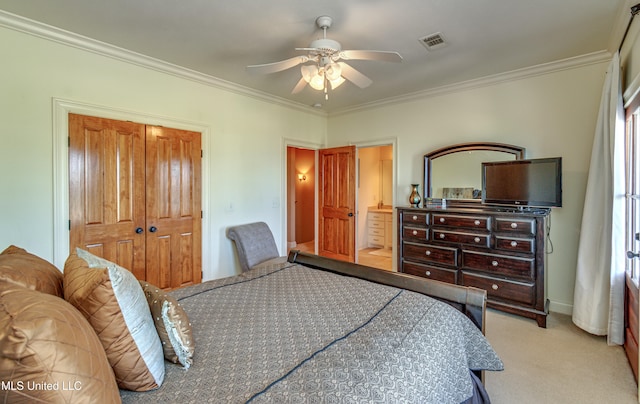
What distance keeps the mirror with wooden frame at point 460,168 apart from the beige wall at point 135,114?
84.2 inches

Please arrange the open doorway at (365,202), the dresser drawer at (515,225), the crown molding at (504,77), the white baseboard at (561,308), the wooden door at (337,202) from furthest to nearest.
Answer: the open doorway at (365,202) < the wooden door at (337,202) < the white baseboard at (561,308) < the crown molding at (504,77) < the dresser drawer at (515,225)

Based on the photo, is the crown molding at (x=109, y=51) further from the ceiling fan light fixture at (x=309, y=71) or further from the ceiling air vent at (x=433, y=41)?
the ceiling air vent at (x=433, y=41)

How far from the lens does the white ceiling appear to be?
220cm

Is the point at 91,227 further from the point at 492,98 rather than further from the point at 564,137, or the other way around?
the point at 564,137

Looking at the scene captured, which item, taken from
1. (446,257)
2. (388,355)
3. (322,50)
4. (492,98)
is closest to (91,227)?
(322,50)

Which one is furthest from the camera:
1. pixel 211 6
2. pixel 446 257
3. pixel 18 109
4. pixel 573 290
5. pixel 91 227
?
pixel 446 257

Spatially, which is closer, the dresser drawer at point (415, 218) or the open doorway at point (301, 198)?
the dresser drawer at point (415, 218)

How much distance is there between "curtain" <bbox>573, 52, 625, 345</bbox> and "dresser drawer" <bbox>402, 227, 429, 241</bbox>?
1436 millimetres

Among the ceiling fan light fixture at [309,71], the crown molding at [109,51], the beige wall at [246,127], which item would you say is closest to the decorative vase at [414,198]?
the beige wall at [246,127]

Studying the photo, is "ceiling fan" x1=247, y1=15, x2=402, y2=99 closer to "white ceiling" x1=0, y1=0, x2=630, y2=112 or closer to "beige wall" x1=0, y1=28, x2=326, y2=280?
"white ceiling" x1=0, y1=0, x2=630, y2=112

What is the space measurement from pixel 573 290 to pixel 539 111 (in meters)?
1.98

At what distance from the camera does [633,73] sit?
7.54ft

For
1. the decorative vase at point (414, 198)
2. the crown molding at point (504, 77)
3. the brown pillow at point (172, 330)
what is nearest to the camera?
the brown pillow at point (172, 330)

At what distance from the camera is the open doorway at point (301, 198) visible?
6973 mm
